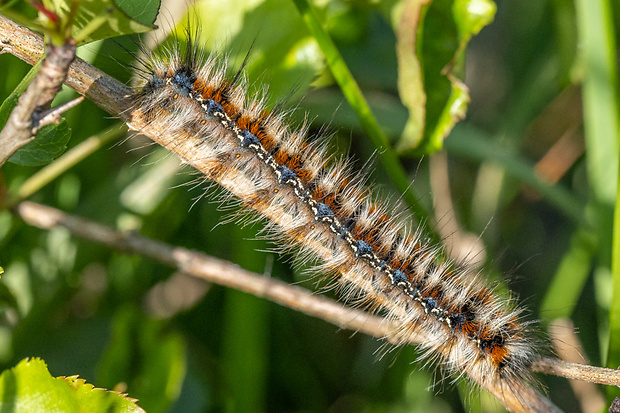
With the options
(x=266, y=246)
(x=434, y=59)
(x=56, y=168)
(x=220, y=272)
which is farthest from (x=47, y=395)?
(x=434, y=59)

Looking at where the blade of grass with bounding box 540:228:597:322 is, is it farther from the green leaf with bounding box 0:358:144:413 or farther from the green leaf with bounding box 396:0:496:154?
the green leaf with bounding box 0:358:144:413

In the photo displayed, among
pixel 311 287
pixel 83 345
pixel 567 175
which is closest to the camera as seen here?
pixel 83 345

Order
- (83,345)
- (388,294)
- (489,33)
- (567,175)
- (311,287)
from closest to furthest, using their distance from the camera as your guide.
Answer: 1. (388,294)
2. (83,345)
3. (311,287)
4. (567,175)
5. (489,33)

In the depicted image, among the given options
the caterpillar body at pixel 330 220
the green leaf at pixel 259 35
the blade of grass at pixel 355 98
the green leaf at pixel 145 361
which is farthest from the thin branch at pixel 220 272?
the green leaf at pixel 259 35

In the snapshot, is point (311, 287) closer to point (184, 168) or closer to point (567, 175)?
point (184, 168)

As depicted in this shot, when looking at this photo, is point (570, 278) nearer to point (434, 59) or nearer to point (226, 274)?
point (434, 59)

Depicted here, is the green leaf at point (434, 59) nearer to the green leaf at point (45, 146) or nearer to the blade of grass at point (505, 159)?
the blade of grass at point (505, 159)

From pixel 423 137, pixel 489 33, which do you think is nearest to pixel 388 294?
pixel 423 137
